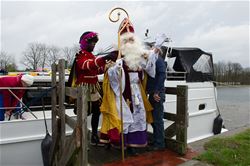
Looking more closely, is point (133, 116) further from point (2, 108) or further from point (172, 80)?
point (172, 80)

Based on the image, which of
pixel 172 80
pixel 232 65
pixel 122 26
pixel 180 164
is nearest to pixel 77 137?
pixel 180 164

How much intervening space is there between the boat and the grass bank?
1156mm

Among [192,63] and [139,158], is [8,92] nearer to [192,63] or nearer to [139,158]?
[139,158]

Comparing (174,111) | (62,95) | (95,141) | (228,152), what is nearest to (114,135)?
(95,141)

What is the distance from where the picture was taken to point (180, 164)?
3855mm

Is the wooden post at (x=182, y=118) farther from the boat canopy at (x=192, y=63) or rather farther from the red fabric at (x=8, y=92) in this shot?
the boat canopy at (x=192, y=63)

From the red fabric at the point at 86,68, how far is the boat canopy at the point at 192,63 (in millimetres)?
3895

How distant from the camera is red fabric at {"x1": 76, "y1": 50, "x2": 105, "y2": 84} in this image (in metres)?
4.00

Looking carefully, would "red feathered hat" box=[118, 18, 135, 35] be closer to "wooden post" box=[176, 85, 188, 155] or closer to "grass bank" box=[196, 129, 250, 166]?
"wooden post" box=[176, 85, 188, 155]

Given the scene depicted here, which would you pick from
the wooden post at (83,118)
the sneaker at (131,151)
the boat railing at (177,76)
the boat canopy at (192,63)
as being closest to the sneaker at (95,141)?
the sneaker at (131,151)

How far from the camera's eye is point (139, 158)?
4016 millimetres

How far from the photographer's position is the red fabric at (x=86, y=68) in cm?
400

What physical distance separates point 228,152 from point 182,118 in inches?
34.8

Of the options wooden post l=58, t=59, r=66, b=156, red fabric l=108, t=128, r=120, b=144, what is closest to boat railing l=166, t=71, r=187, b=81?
red fabric l=108, t=128, r=120, b=144
